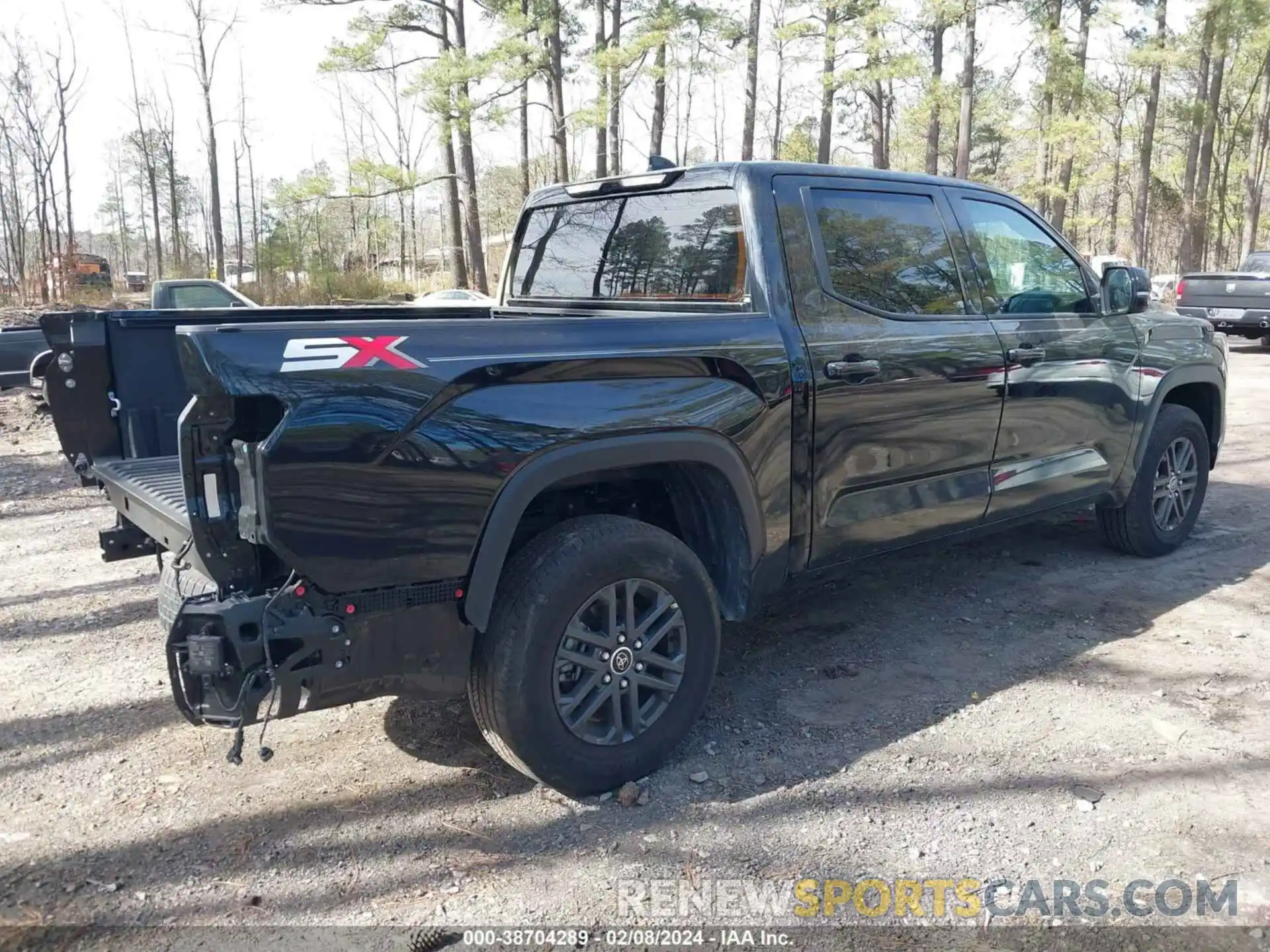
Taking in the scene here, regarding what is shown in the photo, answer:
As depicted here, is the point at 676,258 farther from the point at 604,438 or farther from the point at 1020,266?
the point at 1020,266

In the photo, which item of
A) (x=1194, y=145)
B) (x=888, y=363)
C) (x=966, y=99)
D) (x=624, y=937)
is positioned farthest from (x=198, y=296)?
(x=1194, y=145)

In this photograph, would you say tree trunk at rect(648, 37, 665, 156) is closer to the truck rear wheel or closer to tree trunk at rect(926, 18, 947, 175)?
tree trunk at rect(926, 18, 947, 175)

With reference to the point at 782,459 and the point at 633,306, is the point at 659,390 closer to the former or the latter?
the point at 782,459

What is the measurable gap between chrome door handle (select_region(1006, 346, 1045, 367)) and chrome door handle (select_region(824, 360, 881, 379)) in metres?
0.95

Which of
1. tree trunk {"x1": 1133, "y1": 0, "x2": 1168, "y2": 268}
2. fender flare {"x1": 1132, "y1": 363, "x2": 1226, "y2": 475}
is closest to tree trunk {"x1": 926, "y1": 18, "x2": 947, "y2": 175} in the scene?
tree trunk {"x1": 1133, "y1": 0, "x2": 1168, "y2": 268}

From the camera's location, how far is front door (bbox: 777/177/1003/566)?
11.7 ft

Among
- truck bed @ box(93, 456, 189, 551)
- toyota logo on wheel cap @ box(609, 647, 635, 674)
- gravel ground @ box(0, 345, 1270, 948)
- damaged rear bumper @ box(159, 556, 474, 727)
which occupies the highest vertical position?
truck bed @ box(93, 456, 189, 551)

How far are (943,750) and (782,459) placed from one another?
1164 millimetres

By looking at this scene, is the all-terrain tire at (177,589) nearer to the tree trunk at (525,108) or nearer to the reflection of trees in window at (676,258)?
the reflection of trees in window at (676,258)

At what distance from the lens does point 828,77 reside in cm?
2342

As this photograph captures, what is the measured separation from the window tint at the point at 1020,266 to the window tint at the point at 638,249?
1.32m

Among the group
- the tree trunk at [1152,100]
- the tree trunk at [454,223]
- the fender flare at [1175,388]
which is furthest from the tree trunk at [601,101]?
the fender flare at [1175,388]

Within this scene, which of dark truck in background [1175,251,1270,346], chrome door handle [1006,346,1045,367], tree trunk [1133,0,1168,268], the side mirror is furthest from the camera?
tree trunk [1133,0,1168,268]

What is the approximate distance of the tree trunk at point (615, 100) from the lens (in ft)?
72.6
